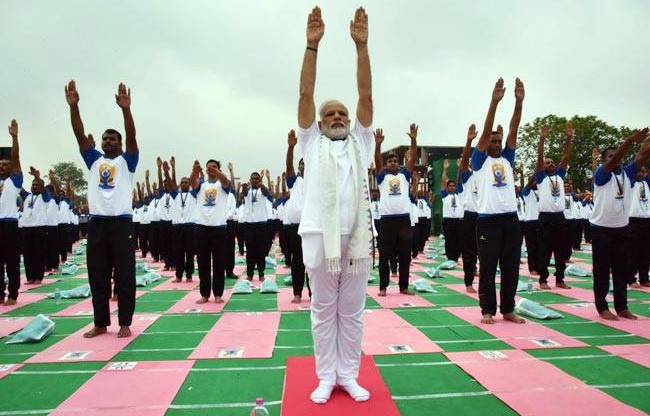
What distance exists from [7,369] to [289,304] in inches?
165

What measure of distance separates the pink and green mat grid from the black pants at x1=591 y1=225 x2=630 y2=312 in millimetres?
431

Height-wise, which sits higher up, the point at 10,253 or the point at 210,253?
the point at 10,253

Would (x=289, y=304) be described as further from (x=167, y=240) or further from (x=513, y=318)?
(x=167, y=240)

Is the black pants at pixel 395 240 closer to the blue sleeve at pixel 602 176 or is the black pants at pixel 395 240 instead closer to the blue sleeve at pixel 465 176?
the blue sleeve at pixel 465 176

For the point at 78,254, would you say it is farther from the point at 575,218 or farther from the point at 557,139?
the point at 557,139

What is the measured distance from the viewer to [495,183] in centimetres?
600

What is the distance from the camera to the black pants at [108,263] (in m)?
5.58

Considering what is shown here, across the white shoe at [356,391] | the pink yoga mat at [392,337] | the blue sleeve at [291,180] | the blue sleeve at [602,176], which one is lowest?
the pink yoga mat at [392,337]

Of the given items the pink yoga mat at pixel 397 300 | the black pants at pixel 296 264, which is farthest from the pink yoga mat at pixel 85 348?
the pink yoga mat at pixel 397 300

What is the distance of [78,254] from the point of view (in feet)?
65.3

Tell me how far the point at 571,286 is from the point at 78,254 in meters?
19.2

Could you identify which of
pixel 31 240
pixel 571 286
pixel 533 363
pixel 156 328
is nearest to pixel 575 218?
pixel 571 286

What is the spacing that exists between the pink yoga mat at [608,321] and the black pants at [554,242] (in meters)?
1.78

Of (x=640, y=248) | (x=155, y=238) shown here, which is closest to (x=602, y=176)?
(x=640, y=248)
